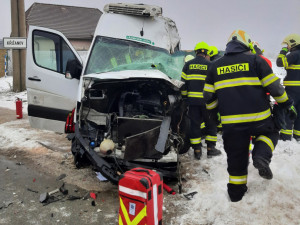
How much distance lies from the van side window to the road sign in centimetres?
501

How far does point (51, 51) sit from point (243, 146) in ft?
12.9

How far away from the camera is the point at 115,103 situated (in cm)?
514

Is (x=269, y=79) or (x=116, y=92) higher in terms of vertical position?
(x=269, y=79)

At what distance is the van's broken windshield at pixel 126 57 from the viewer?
5074 mm

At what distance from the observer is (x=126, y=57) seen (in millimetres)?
5363

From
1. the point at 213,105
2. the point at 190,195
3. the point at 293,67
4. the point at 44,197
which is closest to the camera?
the point at 213,105

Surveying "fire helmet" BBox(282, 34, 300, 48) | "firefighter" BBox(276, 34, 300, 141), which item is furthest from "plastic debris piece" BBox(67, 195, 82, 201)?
"fire helmet" BBox(282, 34, 300, 48)

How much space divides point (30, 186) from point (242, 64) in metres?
3.36

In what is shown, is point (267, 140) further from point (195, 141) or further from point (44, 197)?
point (44, 197)

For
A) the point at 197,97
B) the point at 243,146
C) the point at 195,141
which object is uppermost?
the point at 197,97

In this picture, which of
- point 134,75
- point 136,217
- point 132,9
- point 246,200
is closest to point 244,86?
point 246,200

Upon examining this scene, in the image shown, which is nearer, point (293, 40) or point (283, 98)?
point (283, 98)

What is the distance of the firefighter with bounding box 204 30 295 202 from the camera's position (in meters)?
3.26

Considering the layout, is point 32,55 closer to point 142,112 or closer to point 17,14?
point 142,112
